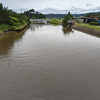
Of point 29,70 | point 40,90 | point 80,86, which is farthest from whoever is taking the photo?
point 29,70

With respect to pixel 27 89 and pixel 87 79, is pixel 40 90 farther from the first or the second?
pixel 87 79

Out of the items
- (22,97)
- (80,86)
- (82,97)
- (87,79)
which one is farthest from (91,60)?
(22,97)

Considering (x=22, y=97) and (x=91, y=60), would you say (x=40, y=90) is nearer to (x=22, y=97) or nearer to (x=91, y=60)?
(x=22, y=97)

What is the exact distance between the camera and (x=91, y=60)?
13.8m

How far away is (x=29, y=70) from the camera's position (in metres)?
10.8

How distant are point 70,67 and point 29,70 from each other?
4.43m

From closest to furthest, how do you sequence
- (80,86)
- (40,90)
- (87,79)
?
(40,90) → (80,86) → (87,79)

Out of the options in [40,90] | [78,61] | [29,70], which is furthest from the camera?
[78,61]

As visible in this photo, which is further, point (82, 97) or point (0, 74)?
point (0, 74)

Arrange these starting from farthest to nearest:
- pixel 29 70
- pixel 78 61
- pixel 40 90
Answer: pixel 78 61 < pixel 29 70 < pixel 40 90

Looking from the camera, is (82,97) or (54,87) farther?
(54,87)

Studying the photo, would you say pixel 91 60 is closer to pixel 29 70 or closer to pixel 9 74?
pixel 29 70

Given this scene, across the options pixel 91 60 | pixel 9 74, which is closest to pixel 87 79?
pixel 91 60

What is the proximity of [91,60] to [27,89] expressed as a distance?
30.5 feet
